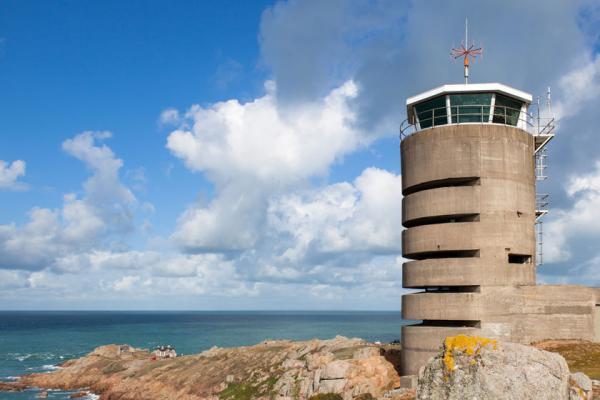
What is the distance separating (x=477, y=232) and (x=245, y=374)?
108 feet

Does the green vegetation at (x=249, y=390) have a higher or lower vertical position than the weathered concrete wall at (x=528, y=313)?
lower

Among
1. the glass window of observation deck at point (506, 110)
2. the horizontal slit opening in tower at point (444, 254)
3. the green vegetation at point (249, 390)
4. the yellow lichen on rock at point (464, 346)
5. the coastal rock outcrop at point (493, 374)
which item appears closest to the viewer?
the coastal rock outcrop at point (493, 374)

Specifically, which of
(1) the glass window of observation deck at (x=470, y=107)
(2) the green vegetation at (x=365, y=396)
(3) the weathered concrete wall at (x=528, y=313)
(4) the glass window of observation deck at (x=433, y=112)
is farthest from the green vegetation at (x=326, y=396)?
(1) the glass window of observation deck at (x=470, y=107)

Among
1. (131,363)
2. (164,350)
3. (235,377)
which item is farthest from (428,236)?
(164,350)

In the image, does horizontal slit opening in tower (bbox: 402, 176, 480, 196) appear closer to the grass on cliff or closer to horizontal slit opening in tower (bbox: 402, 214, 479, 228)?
horizontal slit opening in tower (bbox: 402, 214, 479, 228)

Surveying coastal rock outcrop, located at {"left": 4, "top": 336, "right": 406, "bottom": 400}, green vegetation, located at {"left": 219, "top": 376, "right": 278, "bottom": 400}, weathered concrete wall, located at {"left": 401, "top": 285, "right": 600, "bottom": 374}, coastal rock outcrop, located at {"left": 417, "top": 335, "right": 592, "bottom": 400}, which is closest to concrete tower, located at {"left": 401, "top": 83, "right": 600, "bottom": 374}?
weathered concrete wall, located at {"left": 401, "top": 285, "right": 600, "bottom": 374}

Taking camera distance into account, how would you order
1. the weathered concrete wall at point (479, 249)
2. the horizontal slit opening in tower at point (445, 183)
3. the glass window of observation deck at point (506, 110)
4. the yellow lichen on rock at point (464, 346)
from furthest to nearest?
the glass window of observation deck at point (506, 110), the horizontal slit opening in tower at point (445, 183), the weathered concrete wall at point (479, 249), the yellow lichen on rock at point (464, 346)

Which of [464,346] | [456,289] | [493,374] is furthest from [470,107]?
[493,374]

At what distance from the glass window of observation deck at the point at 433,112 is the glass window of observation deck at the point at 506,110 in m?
3.36

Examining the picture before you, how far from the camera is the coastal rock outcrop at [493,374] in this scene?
14500mm

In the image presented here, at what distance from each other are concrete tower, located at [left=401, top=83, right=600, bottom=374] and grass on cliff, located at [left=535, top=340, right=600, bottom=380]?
30.4 inches

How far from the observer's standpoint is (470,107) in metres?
36.9

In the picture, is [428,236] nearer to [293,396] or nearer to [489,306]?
[489,306]

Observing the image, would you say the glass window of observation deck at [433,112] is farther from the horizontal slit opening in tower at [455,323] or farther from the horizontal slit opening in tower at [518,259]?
the horizontal slit opening in tower at [455,323]
